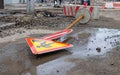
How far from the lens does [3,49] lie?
8.81 meters

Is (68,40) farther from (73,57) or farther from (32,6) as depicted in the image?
(32,6)

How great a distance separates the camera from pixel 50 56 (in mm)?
8016

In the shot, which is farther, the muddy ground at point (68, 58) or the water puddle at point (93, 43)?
the water puddle at point (93, 43)

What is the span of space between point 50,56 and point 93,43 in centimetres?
232

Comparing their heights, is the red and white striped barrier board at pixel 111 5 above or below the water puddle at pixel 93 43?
above

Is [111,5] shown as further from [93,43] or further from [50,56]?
[50,56]

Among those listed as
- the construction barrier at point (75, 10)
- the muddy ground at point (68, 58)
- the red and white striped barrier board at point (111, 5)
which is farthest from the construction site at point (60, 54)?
the red and white striped barrier board at point (111, 5)

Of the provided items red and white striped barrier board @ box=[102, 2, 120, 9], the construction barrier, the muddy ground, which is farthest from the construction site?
red and white striped barrier board @ box=[102, 2, 120, 9]

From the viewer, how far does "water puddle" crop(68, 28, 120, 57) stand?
27.9 feet

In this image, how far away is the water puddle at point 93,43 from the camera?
27.9 feet

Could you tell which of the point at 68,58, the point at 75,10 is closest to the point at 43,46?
the point at 68,58

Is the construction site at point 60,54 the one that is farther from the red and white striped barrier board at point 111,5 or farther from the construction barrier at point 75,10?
the red and white striped barrier board at point 111,5

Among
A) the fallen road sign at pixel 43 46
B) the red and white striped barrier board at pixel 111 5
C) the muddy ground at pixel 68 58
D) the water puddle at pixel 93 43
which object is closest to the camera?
the muddy ground at pixel 68 58

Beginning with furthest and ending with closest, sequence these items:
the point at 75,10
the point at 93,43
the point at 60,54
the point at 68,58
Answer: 1. the point at 75,10
2. the point at 93,43
3. the point at 60,54
4. the point at 68,58
